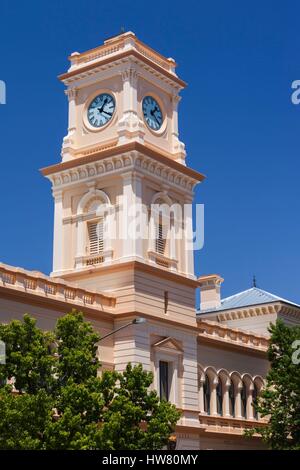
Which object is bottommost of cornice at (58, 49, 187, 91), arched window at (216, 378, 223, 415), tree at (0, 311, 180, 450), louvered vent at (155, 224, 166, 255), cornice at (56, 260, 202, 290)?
tree at (0, 311, 180, 450)

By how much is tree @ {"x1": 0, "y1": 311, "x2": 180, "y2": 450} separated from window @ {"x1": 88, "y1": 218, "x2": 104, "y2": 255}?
13.4 metres

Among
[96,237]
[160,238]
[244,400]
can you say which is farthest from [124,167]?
[244,400]

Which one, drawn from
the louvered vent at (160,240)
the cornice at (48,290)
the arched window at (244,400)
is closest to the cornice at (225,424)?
the arched window at (244,400)

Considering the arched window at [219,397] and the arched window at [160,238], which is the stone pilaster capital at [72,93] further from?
the arched window at [219,397]

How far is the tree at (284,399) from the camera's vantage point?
170 feet

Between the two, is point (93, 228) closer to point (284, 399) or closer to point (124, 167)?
point (124, 167)

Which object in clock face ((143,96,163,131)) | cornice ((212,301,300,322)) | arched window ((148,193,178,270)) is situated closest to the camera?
arched window ((148,193,178,270))

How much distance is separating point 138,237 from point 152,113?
8547 millimetres

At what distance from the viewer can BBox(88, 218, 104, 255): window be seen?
49625 millimetres

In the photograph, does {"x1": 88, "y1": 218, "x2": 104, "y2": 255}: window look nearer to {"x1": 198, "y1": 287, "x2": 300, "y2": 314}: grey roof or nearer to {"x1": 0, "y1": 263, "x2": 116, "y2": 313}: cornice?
{"x1": 0, "y1": 263, "x2": 116, "y2": 313}: cornice

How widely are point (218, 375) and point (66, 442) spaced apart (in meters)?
23.3

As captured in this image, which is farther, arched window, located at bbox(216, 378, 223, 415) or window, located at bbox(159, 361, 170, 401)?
arched window, located at bbox(216, 378, 223, 415)

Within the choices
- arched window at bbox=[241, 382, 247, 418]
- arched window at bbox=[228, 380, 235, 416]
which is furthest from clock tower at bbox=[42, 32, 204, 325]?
arched window at bbox=[241, 382, 247, 418]

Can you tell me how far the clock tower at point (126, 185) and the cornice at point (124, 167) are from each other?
0.18ft
